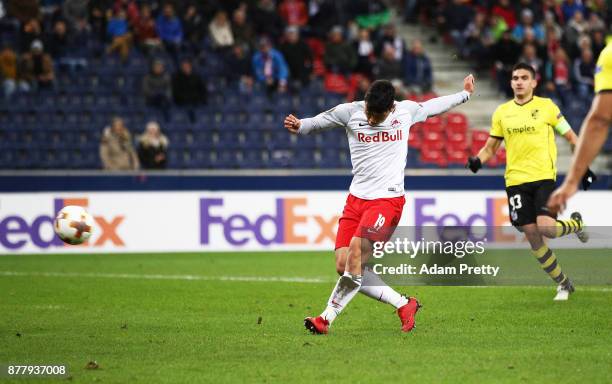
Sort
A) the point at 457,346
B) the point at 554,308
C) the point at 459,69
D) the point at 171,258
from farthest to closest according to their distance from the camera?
the point at 459,69, the point at 171,258, the point at 554,308, the point at 457,346

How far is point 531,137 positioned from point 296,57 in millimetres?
12608

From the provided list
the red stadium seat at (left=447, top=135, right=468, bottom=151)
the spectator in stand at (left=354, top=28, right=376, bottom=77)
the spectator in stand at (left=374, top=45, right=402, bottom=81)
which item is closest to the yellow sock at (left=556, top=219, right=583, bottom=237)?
the red stadium seat at (left=447, top=135, right=468, bottom=151)

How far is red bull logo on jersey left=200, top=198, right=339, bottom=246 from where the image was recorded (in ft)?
64.6

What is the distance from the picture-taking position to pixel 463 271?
33.5ft

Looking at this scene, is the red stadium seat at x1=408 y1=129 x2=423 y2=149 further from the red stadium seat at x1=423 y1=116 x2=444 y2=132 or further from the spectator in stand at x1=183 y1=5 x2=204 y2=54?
the spectator in stand at x1=183 y1=5 x2=204 y2=54

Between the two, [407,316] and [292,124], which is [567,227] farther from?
[292,124]

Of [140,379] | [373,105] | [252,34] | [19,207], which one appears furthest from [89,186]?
[140,379]

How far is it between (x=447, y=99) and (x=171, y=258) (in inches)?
389

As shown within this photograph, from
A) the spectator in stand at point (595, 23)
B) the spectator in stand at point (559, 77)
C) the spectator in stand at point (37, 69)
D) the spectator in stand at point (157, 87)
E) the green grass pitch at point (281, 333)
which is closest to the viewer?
the green grass pitch at point (281, 333)

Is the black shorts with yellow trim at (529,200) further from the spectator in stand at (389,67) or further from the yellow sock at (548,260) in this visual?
the spectator in stand at (389,67)

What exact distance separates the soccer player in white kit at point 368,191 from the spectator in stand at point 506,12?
18.1 meters

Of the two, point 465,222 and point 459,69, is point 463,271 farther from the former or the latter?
point 459,69

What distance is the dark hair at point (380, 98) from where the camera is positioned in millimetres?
A: 9258

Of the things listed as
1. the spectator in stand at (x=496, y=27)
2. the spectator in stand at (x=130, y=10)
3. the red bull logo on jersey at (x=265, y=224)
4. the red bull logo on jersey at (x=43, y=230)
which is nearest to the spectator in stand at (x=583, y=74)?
the spectator in stand at (x=496, y=27)
